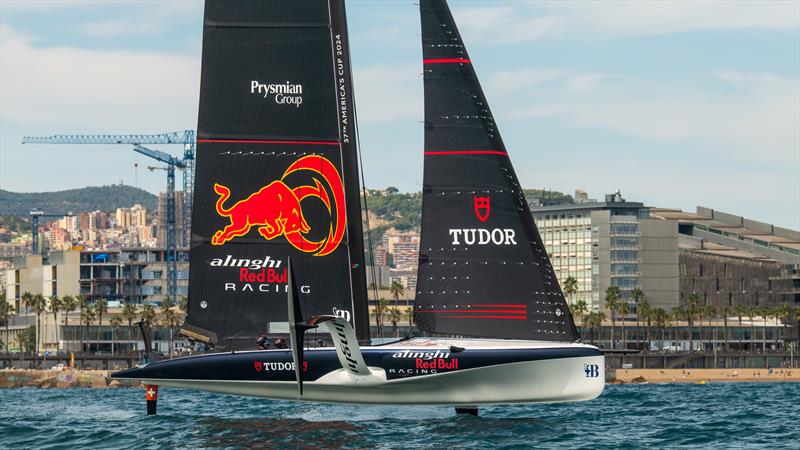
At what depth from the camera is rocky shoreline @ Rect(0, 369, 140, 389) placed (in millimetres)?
117188

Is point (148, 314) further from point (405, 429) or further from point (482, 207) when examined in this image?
point (405, 429)

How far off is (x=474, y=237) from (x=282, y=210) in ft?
19.7

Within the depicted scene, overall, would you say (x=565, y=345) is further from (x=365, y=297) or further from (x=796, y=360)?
(x=796, y=360)

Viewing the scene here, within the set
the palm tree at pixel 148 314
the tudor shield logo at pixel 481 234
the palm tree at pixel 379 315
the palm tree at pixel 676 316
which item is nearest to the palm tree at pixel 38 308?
the palm tree at pixel 148 314

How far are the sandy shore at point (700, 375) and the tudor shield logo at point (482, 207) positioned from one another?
323 ft

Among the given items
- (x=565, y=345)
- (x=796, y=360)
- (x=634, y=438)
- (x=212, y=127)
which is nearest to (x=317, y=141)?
(x=212, y=127)

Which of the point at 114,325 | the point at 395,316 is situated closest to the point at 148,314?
the point at 114,325

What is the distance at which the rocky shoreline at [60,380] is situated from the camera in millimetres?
117188

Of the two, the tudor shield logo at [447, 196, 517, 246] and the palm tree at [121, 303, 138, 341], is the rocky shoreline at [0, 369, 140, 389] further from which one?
the tudor shield logo at [447, 196, 517, 246]

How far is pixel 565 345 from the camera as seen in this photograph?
36375mm

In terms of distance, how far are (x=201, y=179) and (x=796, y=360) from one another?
160 metres

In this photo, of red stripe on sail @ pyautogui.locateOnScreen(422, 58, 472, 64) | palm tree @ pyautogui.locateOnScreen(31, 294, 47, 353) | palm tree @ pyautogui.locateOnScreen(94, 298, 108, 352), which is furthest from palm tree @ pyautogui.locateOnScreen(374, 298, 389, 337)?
palm tree @ pyautogui.locateOnScreen(31, 294, 47, 353)

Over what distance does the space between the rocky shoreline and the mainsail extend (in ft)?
270

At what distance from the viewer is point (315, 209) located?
3906 cm
